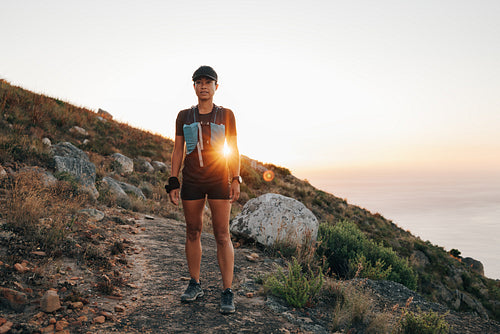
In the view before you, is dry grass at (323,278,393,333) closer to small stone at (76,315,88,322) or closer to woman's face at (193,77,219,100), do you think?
small stone at (76,315,88,322)

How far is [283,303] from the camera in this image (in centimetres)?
386

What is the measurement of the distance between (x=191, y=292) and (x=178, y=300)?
20 cm

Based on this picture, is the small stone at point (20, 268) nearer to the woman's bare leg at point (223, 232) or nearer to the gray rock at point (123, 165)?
the woman's bare leg at point (223, 232)

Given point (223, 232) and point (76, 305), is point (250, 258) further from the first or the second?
point (76, 305)

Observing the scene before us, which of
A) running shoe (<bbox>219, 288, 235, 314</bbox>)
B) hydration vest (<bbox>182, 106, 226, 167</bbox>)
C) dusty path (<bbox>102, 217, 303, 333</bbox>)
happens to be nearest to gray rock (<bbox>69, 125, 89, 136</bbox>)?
dusty path (<bbox>102, 217, 303, 333</bbox>)

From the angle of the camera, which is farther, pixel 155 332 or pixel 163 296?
pixel 163 296

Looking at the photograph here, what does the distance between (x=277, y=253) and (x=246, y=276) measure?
63.7 inches

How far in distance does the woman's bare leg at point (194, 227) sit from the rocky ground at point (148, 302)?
49 centimetres

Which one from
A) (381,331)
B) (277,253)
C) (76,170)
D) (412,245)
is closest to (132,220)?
(76,170)

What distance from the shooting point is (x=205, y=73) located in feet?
10.5

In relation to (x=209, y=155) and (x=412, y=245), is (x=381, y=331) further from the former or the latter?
(x=412, y=245)

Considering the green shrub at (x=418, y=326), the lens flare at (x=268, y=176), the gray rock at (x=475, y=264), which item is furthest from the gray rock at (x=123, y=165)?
the gray rock at (x=475, y=264)

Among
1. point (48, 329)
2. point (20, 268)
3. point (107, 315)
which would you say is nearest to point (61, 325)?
point (48, 329)

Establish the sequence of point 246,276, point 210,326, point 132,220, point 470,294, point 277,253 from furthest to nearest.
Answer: point 470,294 < point 132,220 < point 277,253 < point 246,276 < point 210,326
